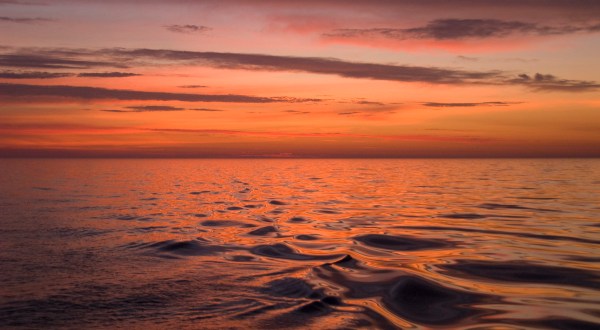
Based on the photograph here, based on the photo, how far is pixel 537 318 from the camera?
7.56 metres

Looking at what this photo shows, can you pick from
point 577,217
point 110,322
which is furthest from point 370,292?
point 577,217

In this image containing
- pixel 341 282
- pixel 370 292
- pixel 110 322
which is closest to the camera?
pixel 110 322

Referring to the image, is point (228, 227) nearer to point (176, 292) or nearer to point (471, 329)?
point (176, 292)

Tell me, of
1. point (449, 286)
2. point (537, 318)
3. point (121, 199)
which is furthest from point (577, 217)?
point (121, 199)

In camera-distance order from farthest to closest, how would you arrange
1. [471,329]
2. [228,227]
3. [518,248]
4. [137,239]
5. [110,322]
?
[228,227]
[137,239]
[518,248]
[110,322]
[471,329]

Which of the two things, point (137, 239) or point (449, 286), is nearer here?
point (449, 286)

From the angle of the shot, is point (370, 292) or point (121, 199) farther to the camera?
point (121, 199)

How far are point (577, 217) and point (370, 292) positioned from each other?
1380cm

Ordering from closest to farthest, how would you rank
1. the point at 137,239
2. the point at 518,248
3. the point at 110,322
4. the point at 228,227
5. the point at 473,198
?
the point at 110,322 < the point at 518,248 < the point at 137,239 < the point at 228,227 < the point at 473,198

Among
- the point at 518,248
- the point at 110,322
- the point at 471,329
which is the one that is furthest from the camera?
the point at 518,248

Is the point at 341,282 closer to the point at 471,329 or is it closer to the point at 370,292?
the point at 370,292

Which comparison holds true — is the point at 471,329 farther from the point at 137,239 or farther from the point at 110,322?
the point at 137,239

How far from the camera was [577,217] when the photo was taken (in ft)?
63.6

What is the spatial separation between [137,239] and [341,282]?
25.8ft
